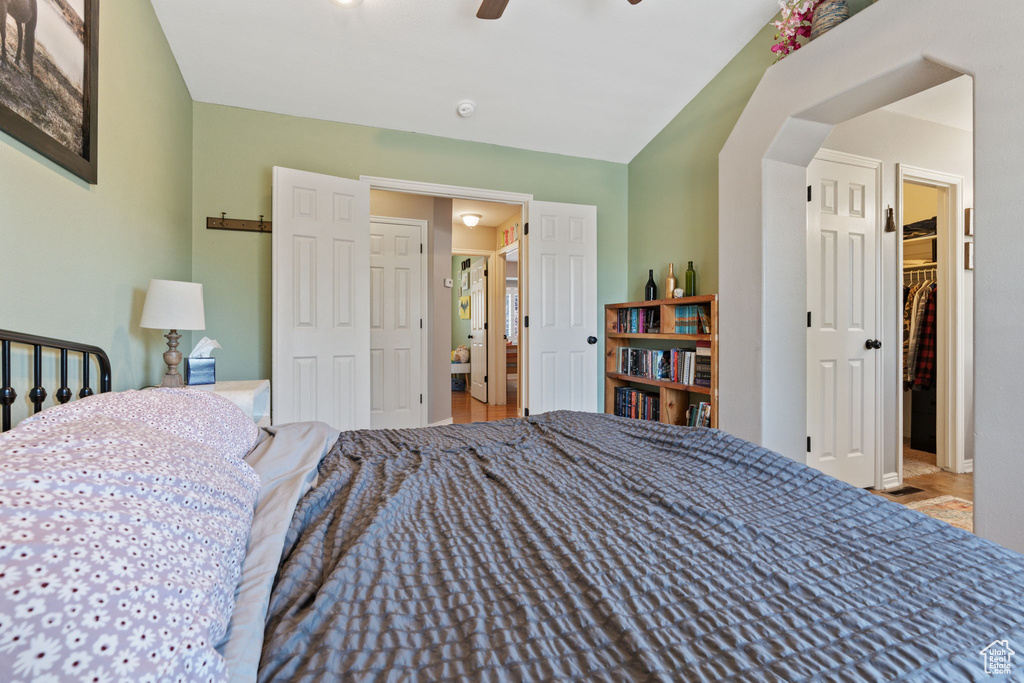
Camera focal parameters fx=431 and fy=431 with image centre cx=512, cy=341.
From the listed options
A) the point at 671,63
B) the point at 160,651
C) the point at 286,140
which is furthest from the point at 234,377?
the point at 671,63

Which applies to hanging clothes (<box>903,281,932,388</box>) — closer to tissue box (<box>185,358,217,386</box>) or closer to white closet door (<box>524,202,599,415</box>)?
white closet door (<box>524,202,599,415</box>)

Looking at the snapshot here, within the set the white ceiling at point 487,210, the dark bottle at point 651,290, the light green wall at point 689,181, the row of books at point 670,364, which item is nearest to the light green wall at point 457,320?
the white ceiling at point 487,210

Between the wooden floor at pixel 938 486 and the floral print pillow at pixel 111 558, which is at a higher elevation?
the floral print pillow at pixel 111 558

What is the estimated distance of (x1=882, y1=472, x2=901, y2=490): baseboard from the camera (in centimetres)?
299

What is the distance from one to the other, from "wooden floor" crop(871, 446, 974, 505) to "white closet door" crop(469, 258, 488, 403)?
4625 mm

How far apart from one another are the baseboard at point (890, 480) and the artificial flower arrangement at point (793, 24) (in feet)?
9.30

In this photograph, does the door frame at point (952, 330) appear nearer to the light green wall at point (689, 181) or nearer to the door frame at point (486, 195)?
the light green wall at point (689, 181)

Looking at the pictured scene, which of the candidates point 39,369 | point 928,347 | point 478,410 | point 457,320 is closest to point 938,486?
point 928,347

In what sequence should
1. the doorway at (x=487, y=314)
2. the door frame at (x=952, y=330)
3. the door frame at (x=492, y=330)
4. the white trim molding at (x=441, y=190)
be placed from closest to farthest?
the door frame at (x=952, y=330), the white trim molding at (x=441, y=190), the doorway at (x=487, y=314), the door frame at (x=492, y=330)

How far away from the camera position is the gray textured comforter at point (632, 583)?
0.56 meters

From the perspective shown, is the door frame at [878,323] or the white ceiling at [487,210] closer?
the door frame at [878,323]

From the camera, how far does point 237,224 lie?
307 cm

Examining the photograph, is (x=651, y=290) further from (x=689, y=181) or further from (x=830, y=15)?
(x=830, y=15)

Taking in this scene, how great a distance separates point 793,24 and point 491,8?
1.65m
